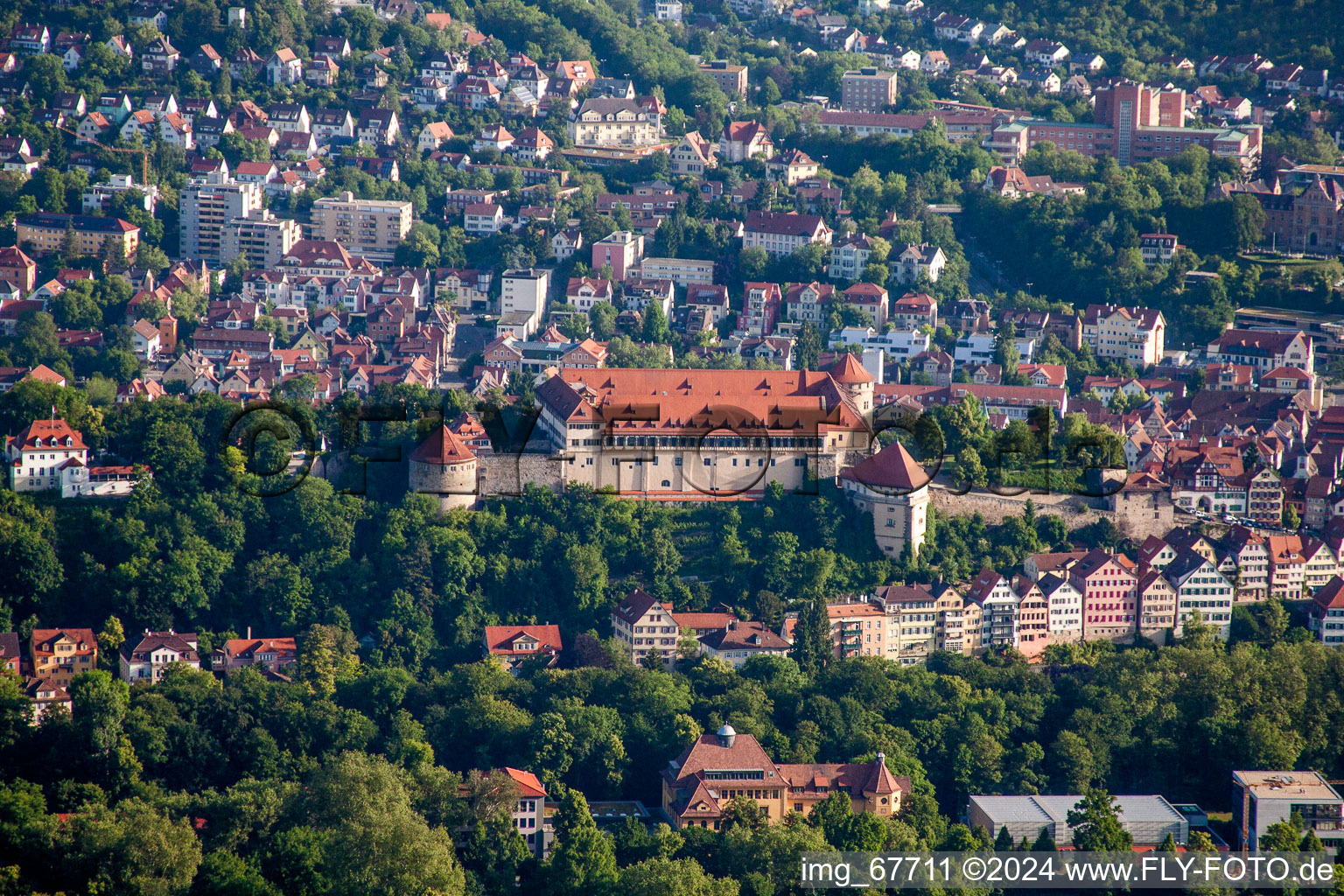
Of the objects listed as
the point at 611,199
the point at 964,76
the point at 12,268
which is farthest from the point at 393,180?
the point at 964,76

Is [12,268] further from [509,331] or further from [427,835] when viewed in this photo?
[427,835]

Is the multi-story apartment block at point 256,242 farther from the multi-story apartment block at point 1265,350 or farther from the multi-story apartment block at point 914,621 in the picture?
the multi-story apartment block at point 914,621

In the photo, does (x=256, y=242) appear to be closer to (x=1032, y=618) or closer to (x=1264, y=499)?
(x=1032, y=618)

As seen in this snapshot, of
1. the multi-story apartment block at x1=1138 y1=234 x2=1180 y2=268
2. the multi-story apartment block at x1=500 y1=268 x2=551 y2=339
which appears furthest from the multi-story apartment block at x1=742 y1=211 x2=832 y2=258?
the multi-story apartment block at x1=1138 y1=234 x2=1180 y2=268

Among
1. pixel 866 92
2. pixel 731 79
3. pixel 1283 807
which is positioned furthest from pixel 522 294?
pixel 1283 807

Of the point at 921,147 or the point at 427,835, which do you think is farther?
the point at 921,147

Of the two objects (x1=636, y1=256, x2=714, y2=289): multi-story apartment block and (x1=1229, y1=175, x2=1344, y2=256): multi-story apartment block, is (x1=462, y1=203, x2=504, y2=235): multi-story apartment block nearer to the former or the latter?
(x1=636, y1=256, x2=714, y2=289): multi-story apartment block

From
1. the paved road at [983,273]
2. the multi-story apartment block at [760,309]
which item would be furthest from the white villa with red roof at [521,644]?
the paved road at [983,273]
